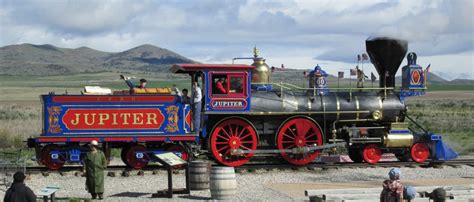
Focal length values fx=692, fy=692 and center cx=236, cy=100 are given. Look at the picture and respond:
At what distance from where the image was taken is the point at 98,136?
60.7 feet

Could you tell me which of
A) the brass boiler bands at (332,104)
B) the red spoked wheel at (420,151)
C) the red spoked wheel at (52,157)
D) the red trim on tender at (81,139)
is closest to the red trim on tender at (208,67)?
the brass boiler bands at (332,104)

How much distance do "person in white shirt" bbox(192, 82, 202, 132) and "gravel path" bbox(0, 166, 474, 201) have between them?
1.39 m

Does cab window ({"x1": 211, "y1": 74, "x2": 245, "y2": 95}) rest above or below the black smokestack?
below

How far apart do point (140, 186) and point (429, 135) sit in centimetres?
904

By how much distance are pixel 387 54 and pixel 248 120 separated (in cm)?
465

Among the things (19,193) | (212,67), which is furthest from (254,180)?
(19,193)

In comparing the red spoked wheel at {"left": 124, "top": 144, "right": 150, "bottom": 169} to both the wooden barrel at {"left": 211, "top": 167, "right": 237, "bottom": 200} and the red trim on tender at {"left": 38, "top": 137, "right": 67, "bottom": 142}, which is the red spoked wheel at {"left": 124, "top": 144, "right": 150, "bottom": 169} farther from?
the wooden barrel at {"left": 211, "top": 167, "right": 237, "bottom": 200}

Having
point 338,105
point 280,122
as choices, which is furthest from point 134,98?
point 338,105

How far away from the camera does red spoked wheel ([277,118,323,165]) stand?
19.9 metres

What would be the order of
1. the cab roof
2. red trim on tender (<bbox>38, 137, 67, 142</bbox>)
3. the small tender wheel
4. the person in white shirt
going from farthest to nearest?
the small tender wheel < the cab roof < the person in white shirt < red trim on tender (<bbox>38, 137, 67, 142</bbox>)

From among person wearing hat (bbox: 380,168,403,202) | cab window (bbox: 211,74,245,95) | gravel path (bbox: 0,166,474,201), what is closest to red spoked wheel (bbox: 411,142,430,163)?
gravel path (bbox: 0,166,474,201)

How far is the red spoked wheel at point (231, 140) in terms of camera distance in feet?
63.6

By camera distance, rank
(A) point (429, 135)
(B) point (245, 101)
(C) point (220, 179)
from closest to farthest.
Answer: (C) point (220, 179), (B) point (245, 101), (A) point (429, 135)

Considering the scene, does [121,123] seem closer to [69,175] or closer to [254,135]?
[69,175]
